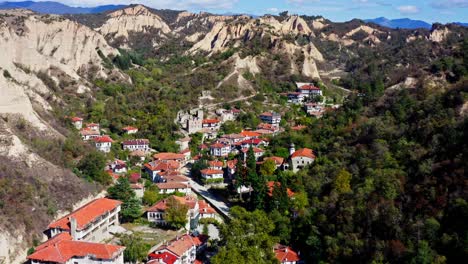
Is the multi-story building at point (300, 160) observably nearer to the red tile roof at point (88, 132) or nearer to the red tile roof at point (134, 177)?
the red tile roof at point (134, 177)

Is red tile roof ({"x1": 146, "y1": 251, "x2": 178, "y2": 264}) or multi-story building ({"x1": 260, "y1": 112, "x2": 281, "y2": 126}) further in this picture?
multi-story building ({"x1": 260, "y1": 112, "x2": 281, "y2": 126})

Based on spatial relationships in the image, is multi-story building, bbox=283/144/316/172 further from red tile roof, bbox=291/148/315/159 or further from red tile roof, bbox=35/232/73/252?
red tile roof, bbox=35/232/73/252

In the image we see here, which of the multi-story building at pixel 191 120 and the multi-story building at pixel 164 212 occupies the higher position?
the multi-story building at pixel 191 120

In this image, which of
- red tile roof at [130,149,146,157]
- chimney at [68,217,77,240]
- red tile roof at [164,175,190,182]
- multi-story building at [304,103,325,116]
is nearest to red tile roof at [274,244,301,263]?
chimney at [68,217,77,240]

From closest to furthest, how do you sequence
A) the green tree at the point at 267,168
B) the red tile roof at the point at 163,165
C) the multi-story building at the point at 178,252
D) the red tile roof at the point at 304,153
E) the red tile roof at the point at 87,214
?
1. the multi-story building at the point at 178,252
2. the red tile roof at the point at 87,214
3. the green tree at the point at 267,168
4. the red tile roof at the point at 304,153
5. the red tile roof at the point at 163,165

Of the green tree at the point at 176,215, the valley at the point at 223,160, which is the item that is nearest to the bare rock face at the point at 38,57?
the valley at the point at 223,160

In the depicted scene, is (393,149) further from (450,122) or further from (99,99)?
(99,99)

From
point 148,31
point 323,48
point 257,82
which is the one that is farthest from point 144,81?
point 148,31

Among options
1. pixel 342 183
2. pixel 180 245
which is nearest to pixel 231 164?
pixel 342 183
